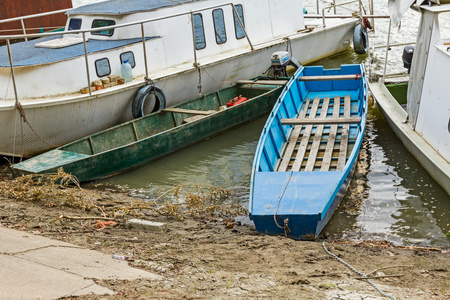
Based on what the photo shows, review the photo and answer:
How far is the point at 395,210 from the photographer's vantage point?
31.7ft

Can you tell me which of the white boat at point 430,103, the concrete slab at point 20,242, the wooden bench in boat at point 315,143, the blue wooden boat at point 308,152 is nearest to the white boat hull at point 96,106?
the blue wooden boat at point 308,152

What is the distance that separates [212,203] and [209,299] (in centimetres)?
469

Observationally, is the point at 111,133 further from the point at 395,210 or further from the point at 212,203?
the point at 395,210

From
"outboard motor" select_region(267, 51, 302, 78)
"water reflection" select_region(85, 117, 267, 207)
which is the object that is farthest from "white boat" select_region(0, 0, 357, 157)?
"water reflection" select_region(85, 117, 267, 207)

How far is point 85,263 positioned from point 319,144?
6083 millimetres

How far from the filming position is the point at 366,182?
10805 mm

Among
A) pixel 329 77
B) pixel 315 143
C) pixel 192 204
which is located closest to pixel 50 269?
pixel 192 204

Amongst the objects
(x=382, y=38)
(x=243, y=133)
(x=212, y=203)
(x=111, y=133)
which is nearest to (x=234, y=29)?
(x=243, y=133)

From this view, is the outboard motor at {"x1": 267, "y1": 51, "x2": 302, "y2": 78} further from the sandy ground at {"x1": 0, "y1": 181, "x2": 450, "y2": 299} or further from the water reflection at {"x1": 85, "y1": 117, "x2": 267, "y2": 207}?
the sandy ground at {"x1": 0, "y1": 181, "x2": 450, "y2": 299}

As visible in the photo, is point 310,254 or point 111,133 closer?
point 310,254

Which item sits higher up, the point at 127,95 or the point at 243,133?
the point at 127,95

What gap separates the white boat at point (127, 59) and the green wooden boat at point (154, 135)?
17.6 inches

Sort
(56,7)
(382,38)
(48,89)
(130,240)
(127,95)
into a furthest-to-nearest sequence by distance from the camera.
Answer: (382,38)
(56,7)
(127,95)
(48,89)
(130,240)

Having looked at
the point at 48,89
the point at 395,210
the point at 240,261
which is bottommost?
the point at 395,210
